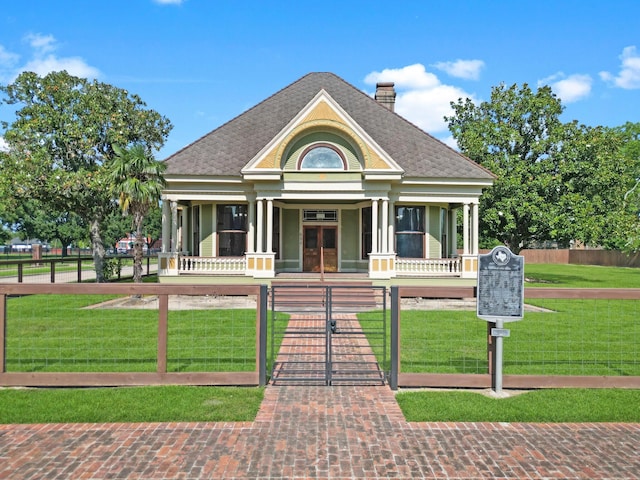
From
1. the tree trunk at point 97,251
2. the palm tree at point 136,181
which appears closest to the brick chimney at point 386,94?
the palm tree at point 136,181

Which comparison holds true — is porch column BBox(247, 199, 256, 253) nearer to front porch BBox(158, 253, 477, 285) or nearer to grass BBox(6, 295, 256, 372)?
front porch BBox(158, 253, 477, 285)

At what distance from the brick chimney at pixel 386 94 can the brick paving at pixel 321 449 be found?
22.6 m

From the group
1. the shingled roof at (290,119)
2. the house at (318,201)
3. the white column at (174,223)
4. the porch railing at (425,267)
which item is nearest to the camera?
the house at (318,201)

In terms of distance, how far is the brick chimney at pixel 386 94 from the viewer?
2611 centimetres

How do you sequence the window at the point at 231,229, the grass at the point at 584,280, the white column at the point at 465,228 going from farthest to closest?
the grass at the point at 584,280 → the window at the point at 231,229 → the white column at the point at 465,228

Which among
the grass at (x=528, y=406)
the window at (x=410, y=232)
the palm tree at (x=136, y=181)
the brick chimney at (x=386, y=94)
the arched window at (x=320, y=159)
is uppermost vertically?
the brick chimney at (x=386, y=94)

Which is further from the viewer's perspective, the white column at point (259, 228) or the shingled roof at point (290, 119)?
the shingled roof at point (290, 119)

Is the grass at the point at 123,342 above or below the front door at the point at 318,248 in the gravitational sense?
below

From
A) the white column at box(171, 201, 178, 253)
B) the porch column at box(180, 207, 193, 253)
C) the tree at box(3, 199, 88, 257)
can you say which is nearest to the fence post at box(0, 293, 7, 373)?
the white column at box(171, 201, 178, 253)

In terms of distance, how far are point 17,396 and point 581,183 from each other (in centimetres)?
3011

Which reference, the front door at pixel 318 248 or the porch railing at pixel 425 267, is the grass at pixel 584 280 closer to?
the porch railing at pixel 425 267

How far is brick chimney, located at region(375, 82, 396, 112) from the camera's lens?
85.7ft

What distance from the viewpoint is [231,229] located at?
2112 cm

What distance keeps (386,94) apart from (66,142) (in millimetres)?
17452
